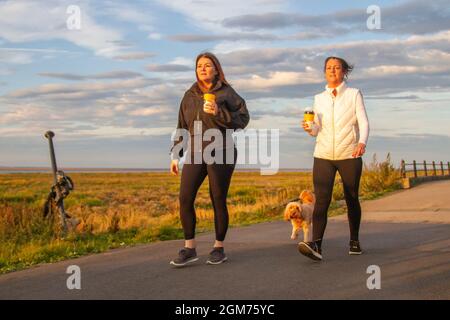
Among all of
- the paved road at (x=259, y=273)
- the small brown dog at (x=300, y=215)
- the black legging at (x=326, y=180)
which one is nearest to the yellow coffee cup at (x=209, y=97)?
the black legging at (x=326, y=180)

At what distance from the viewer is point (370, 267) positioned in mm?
7066

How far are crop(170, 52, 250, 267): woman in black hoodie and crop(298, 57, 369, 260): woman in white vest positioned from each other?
0.88 meters

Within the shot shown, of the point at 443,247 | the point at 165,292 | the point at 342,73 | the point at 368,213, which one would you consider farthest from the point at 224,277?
the point at 368,213

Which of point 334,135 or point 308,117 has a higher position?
point 308,117

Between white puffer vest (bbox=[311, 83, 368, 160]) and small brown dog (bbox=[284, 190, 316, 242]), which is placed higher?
white puffer vest (bbox=[311, 83, 368, 160])

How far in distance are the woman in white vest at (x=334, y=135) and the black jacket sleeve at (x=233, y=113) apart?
704 mm

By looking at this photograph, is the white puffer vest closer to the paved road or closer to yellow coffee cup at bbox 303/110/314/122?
yellow coffee cup at bbox 303/110/314/122

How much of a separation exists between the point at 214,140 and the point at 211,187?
21.3 inches

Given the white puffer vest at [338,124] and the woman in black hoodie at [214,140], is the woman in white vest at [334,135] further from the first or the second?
the woman in black hoodie at [214,140]

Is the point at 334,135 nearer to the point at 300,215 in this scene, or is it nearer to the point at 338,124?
the point at 338,124

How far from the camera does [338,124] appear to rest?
748 centimetres

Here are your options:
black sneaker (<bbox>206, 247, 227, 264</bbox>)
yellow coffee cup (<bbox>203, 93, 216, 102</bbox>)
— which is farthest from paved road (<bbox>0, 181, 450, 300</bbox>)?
yellow coffee cup (<bbox>203, 93, 216, 102</bbox>)

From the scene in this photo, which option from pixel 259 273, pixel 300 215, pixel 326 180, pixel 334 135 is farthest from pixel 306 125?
pixel 300 215

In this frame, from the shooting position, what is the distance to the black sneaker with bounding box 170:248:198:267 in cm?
722
